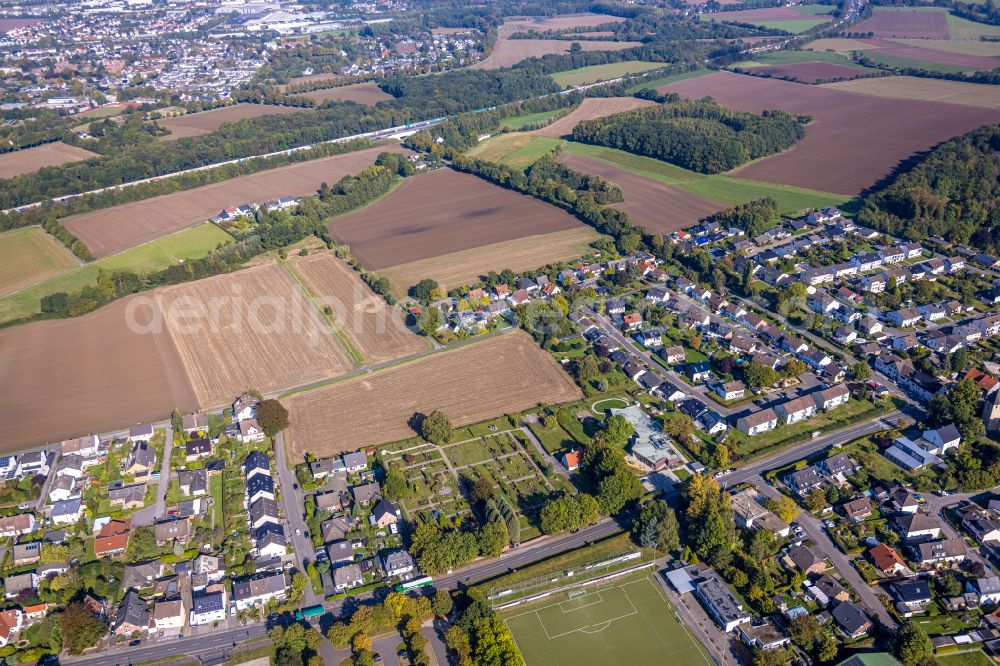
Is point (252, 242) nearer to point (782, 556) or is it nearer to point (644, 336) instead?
point (644, 336)

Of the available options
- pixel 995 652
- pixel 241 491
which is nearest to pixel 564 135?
pixel 241 491

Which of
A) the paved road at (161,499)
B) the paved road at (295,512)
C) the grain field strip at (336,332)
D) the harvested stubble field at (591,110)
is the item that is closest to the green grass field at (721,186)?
the harvested stubble field at (591,110)

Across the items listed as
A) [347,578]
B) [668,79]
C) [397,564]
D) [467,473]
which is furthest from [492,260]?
[668,79]

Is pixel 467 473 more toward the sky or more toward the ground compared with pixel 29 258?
more toward the ground

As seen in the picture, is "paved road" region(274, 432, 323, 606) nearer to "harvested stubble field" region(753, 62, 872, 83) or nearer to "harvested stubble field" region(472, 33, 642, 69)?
"harvested stubble field" region(753, 62, 872, 83)

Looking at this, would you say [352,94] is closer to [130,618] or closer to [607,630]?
[130,618]

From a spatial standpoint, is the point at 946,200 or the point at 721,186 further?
the point at 721,186

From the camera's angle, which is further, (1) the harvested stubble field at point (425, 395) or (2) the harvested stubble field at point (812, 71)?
(2) the harvested stubble field at point (812, 71)

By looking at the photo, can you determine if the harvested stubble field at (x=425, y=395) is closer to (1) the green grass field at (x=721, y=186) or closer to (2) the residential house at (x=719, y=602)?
(2) the residential house at (x=719, y=602)
